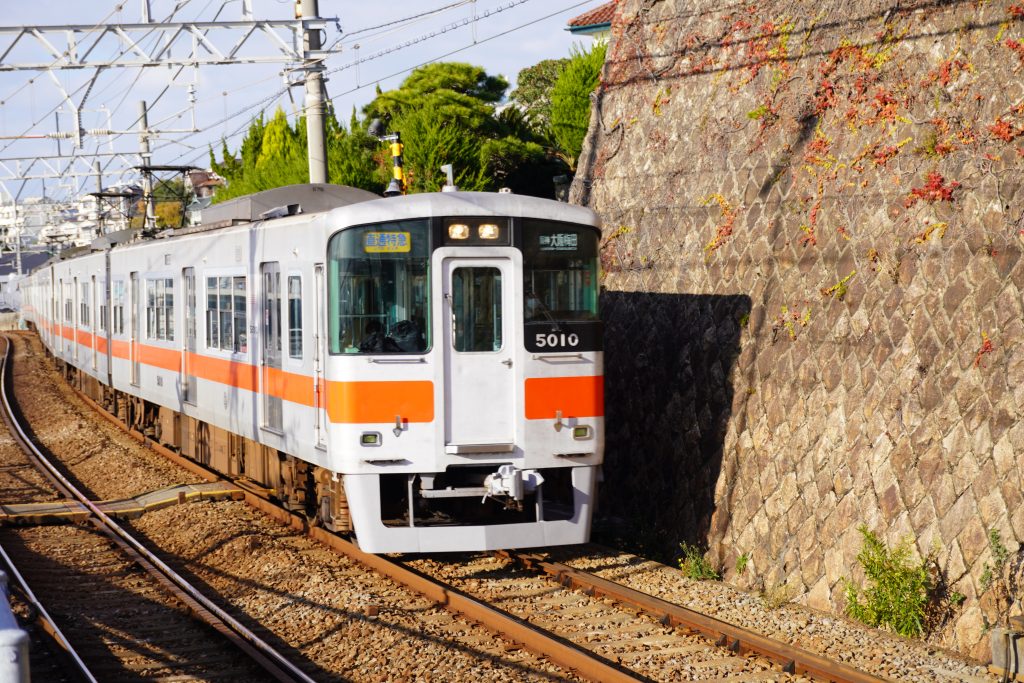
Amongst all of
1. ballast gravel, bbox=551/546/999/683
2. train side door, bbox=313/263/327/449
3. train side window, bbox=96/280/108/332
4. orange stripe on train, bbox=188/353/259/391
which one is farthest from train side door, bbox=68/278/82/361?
ballast gravel, bbox=551/546/999/683

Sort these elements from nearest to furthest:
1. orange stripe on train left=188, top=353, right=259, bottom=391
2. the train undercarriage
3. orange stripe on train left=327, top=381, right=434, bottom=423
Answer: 1. orange stripe on train left=327, top=381, right=434, bottom=423
2. the train undercarriage
3. orange stripe on train left=188, top=353, right=259, bottom=391

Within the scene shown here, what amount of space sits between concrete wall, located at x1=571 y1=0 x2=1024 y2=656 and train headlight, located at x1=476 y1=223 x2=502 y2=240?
7.73 ft

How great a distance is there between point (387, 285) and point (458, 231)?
659 millimetres

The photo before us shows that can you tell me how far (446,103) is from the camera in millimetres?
30844

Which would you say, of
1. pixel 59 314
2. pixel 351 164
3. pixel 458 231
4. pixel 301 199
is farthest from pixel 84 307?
pixel 458 231

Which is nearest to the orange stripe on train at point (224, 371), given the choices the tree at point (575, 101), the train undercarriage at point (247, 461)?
the train undercarriage at point (247, 461)

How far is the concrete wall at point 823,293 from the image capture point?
7.89 m

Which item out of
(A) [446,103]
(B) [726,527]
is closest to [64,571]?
(B) [726,527]

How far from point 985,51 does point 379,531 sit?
558 cm

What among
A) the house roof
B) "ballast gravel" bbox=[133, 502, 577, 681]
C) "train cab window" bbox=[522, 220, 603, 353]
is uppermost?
the house roof

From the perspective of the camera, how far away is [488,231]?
9.16 m

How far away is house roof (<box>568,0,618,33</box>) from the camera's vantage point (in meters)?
34.4

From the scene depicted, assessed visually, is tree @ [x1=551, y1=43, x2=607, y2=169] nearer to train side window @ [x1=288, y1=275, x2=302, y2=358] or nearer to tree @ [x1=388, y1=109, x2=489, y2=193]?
tree @ [x1=388, y1=109, x2=489, y2=193]

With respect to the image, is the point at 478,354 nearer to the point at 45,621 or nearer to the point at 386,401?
the point at 386,401
